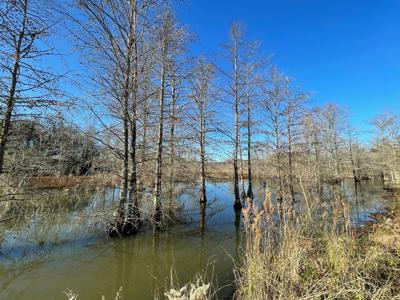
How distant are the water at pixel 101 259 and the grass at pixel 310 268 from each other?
1197 mm

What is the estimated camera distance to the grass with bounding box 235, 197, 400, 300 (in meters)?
3.03

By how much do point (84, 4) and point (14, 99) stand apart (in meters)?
4.60

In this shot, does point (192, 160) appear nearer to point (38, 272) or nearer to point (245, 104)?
point (245, 104)

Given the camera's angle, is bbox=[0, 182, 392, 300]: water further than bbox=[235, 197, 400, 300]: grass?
Yes

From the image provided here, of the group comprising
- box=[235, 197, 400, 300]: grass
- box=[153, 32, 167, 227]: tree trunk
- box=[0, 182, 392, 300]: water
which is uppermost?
box=[153, 32, 167, 227]: tree trunk

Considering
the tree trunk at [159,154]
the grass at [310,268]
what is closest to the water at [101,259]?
the tree trunk at [159,154]

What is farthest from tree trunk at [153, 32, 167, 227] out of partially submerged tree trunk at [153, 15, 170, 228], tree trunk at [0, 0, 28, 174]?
tree trunk at [0, 0, 28, 174]

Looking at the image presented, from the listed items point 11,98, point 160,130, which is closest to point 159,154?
point 160,130

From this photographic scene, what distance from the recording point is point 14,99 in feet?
13.2

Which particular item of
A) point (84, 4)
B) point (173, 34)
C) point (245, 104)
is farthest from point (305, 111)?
point (84, 4)

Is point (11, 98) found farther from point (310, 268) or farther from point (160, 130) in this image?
point (160, 130)

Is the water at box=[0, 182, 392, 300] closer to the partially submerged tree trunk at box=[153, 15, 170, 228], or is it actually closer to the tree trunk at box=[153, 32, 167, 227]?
the tree trunk at box=[153, 32, 167, 227]

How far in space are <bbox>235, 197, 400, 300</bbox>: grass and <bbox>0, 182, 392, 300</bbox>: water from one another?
1197 millimetres

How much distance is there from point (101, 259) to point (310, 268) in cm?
498
